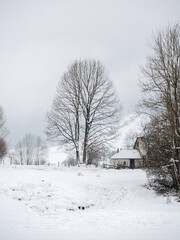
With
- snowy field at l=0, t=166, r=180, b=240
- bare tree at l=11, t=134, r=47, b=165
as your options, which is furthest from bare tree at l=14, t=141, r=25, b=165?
snowy field at l=0, t=166, r=180, b=240

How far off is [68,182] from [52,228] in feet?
25.4

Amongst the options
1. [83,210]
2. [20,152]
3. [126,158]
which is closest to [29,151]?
[20,152]

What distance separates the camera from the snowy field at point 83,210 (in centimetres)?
724

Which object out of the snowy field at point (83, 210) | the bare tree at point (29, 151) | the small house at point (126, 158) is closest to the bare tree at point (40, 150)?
the bare tree at point (29, 151)

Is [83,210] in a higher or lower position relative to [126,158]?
higher

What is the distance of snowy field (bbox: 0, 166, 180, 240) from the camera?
7243 mm

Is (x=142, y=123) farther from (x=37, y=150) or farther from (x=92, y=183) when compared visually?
(x=37, y=150)

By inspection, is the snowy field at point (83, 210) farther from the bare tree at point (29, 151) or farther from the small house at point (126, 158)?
the bare tree at point (29, 151)

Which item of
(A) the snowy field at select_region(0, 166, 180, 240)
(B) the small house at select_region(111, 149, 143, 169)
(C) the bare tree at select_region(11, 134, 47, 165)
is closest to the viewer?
(A) the snowy field at select_region(0, 166, 180, 240)

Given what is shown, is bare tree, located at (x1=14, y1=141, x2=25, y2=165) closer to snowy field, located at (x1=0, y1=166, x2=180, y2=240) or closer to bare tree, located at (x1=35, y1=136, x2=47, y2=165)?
bare tree, located at (x1=35, y1=136, x2=47, y2=165)

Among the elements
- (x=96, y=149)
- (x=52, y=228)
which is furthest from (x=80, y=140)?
(x=52, y=228)

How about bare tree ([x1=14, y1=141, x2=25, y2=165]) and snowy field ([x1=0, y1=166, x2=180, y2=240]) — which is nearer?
snowy field ([x1=0, y1=166, x2=180, y2=240])

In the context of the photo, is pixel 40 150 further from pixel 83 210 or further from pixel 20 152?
pixel 83 210

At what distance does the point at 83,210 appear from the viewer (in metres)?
12.6
